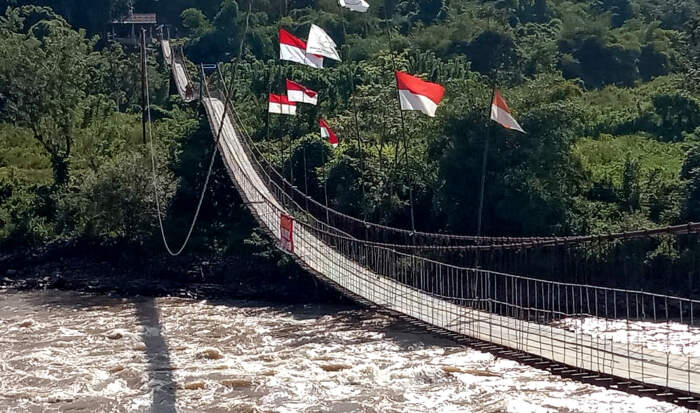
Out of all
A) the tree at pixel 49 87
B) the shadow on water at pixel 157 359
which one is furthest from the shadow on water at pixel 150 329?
the tree at pixel 49 87

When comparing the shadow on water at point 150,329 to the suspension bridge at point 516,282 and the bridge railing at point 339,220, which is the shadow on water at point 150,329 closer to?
the suspension bridge at point 516,282

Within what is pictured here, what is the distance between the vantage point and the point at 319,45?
1944cm

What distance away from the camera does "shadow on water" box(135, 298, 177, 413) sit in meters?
15.6

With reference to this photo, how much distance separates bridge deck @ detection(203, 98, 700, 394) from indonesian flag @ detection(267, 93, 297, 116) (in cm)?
156

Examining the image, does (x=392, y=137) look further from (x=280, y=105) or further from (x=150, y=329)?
(x=150, y=329)

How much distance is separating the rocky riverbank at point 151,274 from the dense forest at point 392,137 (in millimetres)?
481

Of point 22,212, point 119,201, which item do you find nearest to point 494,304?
point 119,201

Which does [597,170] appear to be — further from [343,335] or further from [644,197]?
[343,335]

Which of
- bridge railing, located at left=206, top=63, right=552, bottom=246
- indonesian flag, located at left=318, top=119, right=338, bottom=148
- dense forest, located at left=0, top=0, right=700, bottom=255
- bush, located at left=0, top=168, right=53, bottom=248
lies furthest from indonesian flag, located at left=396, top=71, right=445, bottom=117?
A: bush, located at left=0, top=168, right=53, bottom=248

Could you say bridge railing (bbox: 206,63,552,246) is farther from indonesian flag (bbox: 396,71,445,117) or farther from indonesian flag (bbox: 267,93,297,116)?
indonesian flag (bbox: 396,71,445,117)


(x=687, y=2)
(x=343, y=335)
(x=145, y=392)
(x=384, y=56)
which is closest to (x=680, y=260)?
(x=343, y=335)

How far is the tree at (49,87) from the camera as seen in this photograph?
27547mm

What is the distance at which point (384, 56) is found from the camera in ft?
105

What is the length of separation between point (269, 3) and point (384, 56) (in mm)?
15344
